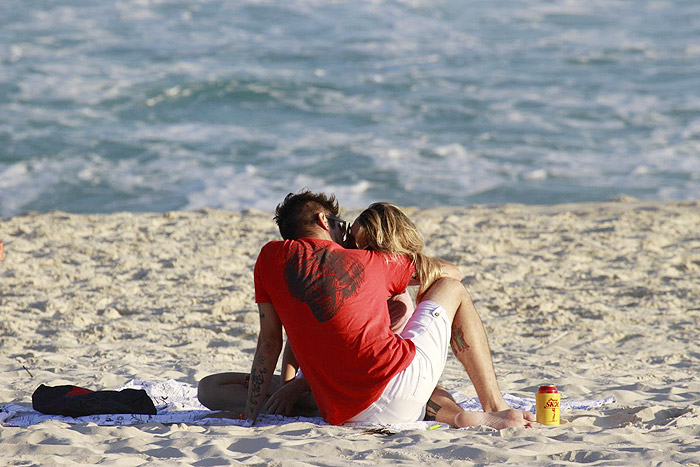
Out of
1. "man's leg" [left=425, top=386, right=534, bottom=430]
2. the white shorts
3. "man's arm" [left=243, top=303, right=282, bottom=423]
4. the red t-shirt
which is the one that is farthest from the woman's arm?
"man's arm" [left=243, top=303, right=282, bottom=423]

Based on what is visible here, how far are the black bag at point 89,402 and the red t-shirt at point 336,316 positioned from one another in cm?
79

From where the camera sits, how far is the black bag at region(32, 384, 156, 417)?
3.57m

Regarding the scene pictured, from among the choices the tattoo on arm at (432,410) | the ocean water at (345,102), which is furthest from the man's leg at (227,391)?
the ocean water at (345,102)

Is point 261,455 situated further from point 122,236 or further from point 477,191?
point 477,191

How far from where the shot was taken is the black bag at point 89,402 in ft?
11.7

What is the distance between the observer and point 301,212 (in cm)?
332

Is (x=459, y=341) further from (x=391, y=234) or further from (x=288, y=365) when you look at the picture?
(x=288, y=365)

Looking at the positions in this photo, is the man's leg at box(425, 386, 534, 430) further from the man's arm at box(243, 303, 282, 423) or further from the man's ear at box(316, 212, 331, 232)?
the man's ear at box(316, 212, 331, 232)

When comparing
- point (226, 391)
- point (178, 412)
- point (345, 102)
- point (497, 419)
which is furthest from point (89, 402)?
point (345, 102)

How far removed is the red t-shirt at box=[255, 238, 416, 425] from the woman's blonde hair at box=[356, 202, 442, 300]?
0.22ft

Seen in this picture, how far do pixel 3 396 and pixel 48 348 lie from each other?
0.95 m

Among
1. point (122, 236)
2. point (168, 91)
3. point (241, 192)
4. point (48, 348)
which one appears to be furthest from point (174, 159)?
point (48, 348)

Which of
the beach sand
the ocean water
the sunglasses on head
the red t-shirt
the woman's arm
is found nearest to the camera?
the beach sand

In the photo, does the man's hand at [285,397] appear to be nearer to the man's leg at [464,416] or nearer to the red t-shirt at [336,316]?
the red t-shirt at [336,316]
